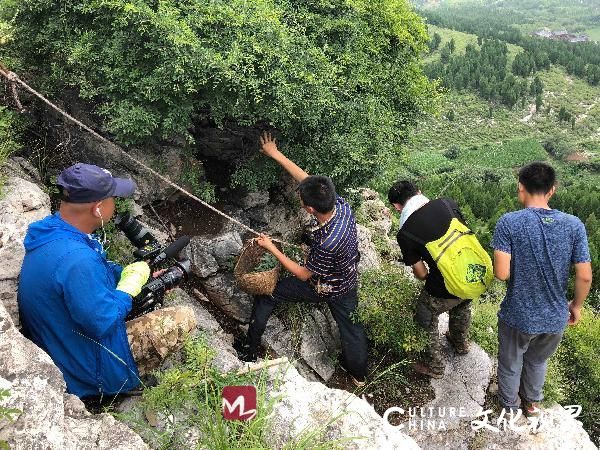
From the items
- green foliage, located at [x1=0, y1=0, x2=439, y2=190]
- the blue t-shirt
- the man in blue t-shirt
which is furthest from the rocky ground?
the blue t-shirt

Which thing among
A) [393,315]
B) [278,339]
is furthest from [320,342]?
[393,315]

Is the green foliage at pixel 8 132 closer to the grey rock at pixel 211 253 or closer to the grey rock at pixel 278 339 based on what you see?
the grey rock at pixel 211 253

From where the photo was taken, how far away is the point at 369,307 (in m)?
5.55

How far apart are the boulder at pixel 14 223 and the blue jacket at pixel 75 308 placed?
37 centimetres

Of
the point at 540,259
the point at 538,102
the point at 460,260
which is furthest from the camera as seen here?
the point at 538,102

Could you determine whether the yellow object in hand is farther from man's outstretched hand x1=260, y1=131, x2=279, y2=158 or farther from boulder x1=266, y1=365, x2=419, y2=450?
man's outstretched hand x1=260, y1=131, x2=279, y2=158

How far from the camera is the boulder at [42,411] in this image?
8.20 ft

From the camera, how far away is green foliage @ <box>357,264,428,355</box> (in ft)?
17.7

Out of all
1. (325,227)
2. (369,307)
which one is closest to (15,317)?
(325,227)

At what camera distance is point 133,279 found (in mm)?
3457

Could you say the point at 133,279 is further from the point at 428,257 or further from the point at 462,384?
the point at 462,384

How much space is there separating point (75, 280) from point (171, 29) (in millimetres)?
2734

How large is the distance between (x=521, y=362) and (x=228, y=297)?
334 centimetres

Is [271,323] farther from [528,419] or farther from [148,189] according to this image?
[528,419]
